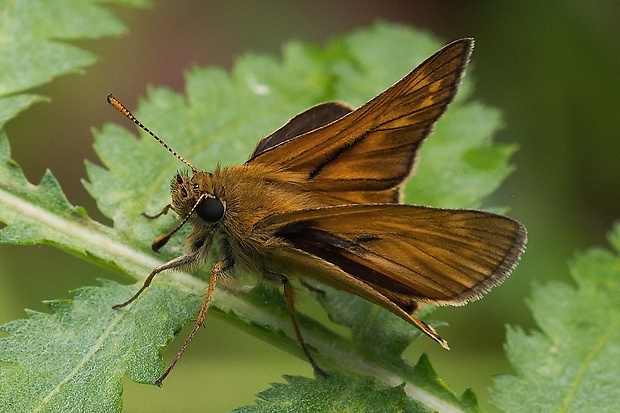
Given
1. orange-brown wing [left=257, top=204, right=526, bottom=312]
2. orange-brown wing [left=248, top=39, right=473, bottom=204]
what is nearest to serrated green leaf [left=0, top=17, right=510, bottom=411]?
orange-brown wing [left=257, top=204, right=526, bottom=312]

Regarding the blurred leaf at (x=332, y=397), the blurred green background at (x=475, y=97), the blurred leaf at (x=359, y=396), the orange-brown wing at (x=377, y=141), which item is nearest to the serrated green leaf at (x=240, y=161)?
the blurred leaf at (x=359, y=396)

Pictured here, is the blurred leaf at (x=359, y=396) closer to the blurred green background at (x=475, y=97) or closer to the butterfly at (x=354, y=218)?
the butterfly at (x=354, y=218)

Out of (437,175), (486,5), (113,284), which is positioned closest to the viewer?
(113,284)

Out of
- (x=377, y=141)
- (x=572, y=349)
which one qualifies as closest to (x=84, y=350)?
(x=377, y=141)

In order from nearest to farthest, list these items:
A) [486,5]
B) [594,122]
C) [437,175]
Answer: [437,175]
[594,122]
[486,5]

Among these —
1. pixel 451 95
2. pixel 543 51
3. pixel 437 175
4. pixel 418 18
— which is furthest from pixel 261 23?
pixel 451 95

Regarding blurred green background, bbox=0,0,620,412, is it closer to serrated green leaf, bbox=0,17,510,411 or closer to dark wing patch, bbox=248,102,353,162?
serrated green leaf, bbox=0,17,510,411

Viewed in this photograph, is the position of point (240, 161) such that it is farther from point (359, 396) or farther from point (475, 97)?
point (475, 97)

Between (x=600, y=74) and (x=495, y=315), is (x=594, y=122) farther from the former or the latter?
(x=495, y=315)
